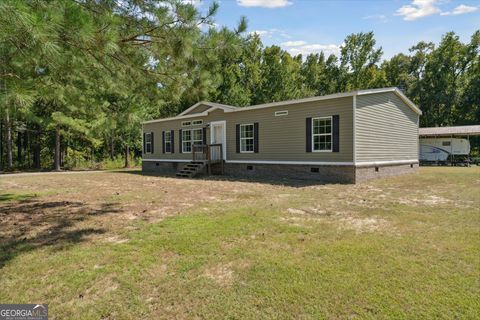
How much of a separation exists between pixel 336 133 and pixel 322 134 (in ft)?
2.10

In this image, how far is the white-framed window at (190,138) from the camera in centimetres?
1606

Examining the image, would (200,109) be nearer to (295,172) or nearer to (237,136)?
(237,136)

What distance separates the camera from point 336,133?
10.8 metres

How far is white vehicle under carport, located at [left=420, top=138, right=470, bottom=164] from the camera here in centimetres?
2091

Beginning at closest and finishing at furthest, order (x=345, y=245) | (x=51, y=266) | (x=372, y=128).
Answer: (x=51, y=266) < (x=345, y=245) < (x=372, y=128)

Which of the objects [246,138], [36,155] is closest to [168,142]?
[246,138]

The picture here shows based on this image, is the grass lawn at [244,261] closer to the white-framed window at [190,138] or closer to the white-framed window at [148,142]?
the white-framed window at [190,138]

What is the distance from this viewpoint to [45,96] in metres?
4.33

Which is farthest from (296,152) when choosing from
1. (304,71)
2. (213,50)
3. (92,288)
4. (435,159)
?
(304,71)

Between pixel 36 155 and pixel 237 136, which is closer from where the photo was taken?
pixel 237 136

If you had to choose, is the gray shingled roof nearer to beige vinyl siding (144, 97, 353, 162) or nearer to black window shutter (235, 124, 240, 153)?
beige vinyl siding (144, 97, 353, 162)

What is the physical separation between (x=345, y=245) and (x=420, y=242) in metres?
1.01

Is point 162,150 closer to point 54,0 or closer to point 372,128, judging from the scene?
point 372,128

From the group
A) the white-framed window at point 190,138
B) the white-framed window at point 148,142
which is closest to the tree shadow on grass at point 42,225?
the white-framed window at point 190,138
